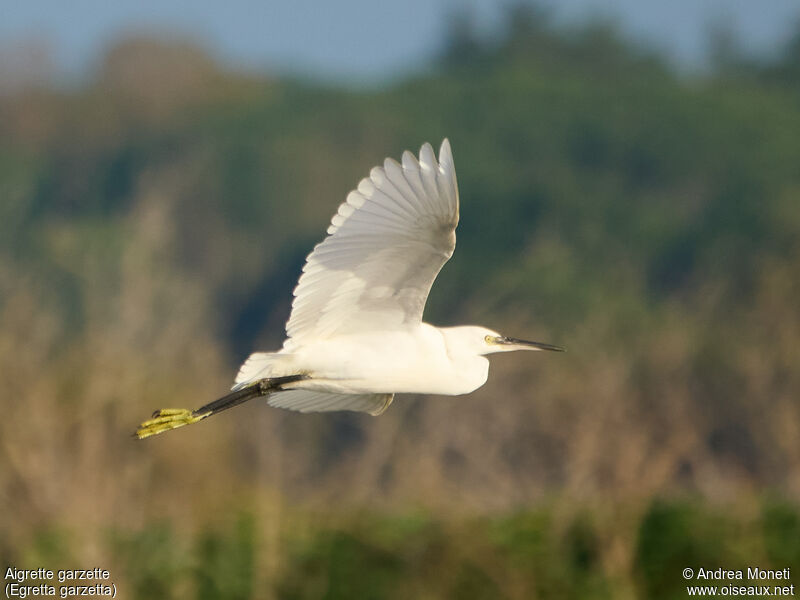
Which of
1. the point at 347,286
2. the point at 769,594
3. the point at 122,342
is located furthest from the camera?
the point at 122,342

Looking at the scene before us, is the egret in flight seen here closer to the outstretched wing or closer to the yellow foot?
the outstretched wing

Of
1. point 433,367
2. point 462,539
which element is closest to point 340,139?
point 462,539

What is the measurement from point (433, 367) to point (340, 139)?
4280cm

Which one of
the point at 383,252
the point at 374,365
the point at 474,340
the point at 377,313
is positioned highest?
the point at 383,252

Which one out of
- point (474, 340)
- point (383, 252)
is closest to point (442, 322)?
point (474, 340)

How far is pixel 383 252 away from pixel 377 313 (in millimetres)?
385

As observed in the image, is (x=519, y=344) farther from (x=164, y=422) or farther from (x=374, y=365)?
(x=164, y=422)

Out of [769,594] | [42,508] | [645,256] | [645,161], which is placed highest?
[645,161]

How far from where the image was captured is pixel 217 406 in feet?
23.1

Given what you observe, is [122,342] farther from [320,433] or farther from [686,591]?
[320,433]

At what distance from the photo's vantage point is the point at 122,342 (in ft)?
46.1

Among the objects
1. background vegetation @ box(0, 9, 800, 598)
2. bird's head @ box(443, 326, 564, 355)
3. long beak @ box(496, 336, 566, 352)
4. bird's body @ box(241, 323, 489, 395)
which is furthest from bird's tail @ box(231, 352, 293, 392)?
background vegetation @ box(0, 9, 800, 598)

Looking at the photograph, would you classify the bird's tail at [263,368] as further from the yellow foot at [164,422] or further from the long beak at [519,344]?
the long beak at [519,344]

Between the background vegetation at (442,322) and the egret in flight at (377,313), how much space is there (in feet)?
9.72
